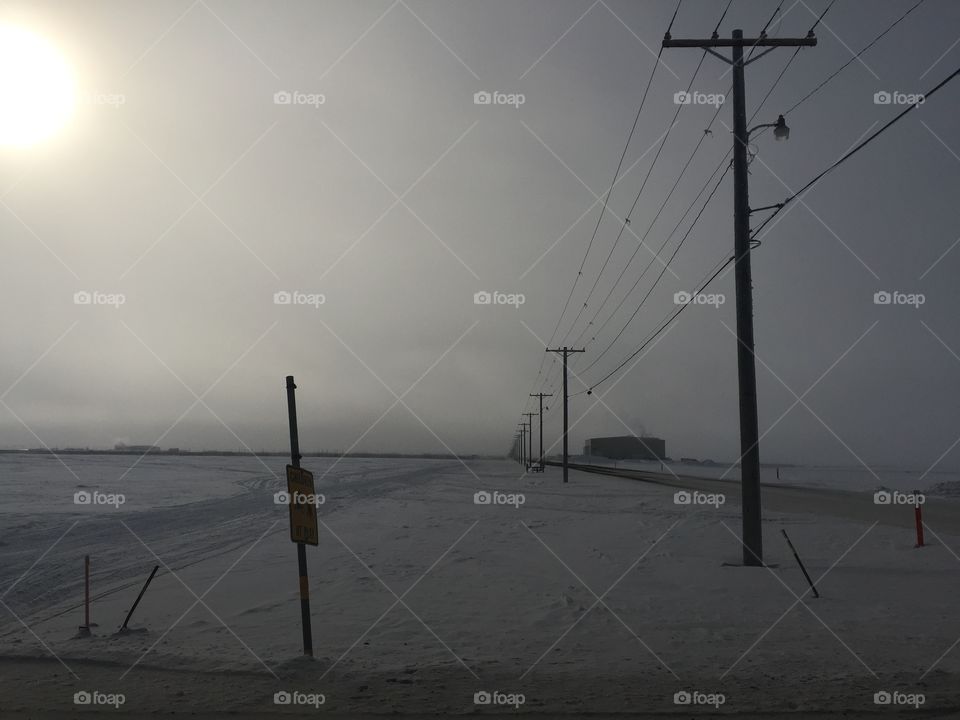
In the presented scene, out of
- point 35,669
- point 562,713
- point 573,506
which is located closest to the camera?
point 562,713

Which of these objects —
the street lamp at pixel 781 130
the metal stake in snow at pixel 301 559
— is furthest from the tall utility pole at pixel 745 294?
the metal stake in snow at pixel 301 559

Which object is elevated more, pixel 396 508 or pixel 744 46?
pixel 744 46

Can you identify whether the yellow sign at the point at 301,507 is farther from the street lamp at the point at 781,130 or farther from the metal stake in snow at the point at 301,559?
the street lamp at the point at 781,130


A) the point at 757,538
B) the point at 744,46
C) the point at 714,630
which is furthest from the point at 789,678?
the point at 744,46

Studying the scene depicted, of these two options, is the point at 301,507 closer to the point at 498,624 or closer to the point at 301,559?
the point at 301,559

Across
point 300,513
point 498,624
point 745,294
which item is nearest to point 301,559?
point 300,513

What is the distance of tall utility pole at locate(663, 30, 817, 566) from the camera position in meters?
14.0

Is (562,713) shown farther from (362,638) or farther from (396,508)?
(396,508)

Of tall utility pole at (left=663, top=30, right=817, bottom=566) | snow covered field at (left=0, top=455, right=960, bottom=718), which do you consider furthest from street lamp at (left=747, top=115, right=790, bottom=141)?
snow covered field at (left=0, top=455, right=960, bottom=718)

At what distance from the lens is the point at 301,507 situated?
8219 millimetres

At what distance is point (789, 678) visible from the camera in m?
7.33

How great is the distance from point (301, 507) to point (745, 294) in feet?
32.6

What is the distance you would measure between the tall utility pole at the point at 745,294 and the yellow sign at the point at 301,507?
350 inches

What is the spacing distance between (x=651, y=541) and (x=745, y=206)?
26.3 ft
